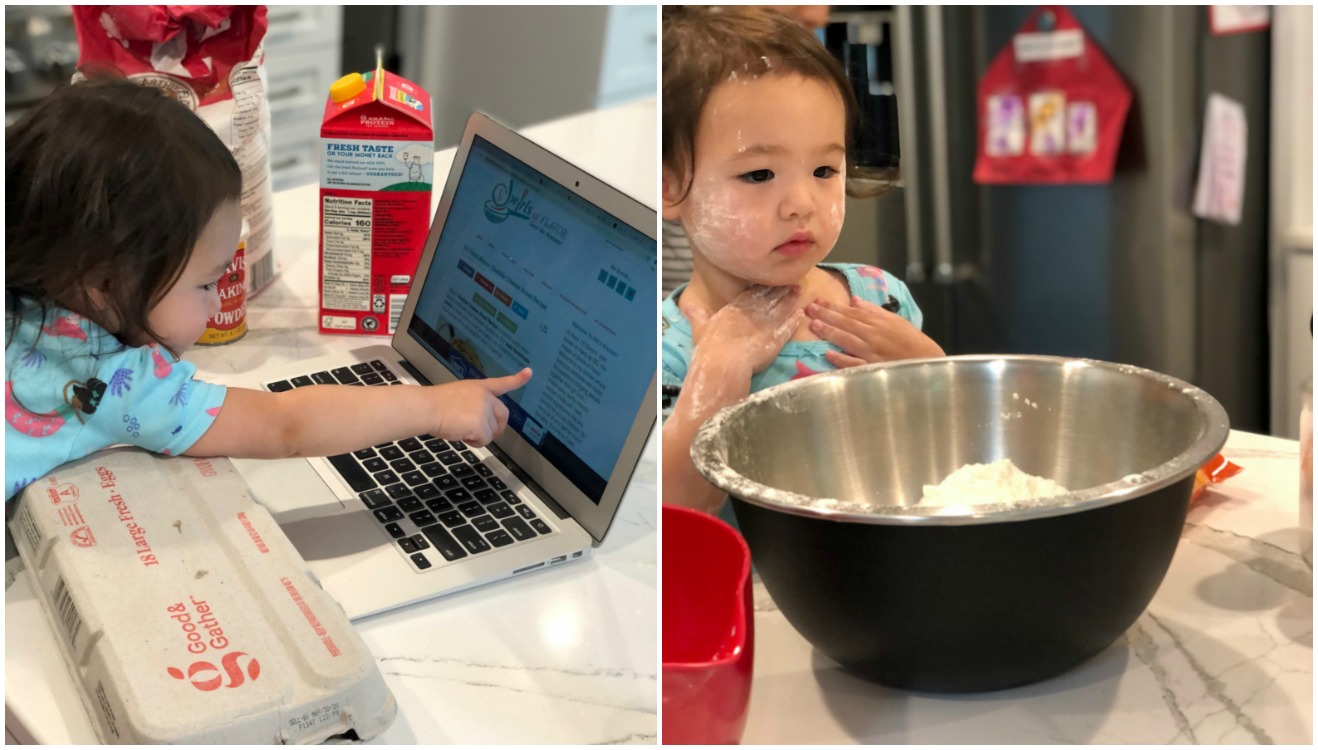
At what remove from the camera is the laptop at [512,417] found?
720mm

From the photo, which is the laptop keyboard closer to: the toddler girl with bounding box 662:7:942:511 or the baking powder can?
the toddler girl with bounding box 662:7:942:511

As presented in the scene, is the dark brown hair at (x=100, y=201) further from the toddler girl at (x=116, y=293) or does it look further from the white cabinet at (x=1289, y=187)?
the white cabinet at (x=1289, y=187)

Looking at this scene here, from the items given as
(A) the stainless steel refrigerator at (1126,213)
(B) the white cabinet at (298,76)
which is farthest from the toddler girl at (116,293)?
(B) the white cabinet at (298,76)

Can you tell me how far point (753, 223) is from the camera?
659 mm

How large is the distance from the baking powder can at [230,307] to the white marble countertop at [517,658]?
0.37 metres

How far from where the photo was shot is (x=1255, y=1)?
1439 millimetres

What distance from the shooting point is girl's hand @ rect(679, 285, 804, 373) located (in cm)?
69

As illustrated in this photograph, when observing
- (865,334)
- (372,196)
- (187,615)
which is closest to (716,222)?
(865,334)

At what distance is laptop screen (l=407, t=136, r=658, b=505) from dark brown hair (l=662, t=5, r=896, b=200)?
83mm

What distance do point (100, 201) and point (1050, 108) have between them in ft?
4.63

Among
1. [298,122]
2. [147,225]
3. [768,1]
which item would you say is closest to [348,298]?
[147,225]

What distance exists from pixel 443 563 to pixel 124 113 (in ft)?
1.11

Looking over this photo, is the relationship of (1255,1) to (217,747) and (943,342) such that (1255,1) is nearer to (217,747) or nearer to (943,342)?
(943,342)

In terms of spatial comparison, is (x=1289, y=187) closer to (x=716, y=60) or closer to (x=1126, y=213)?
(x=1126, y=213)
